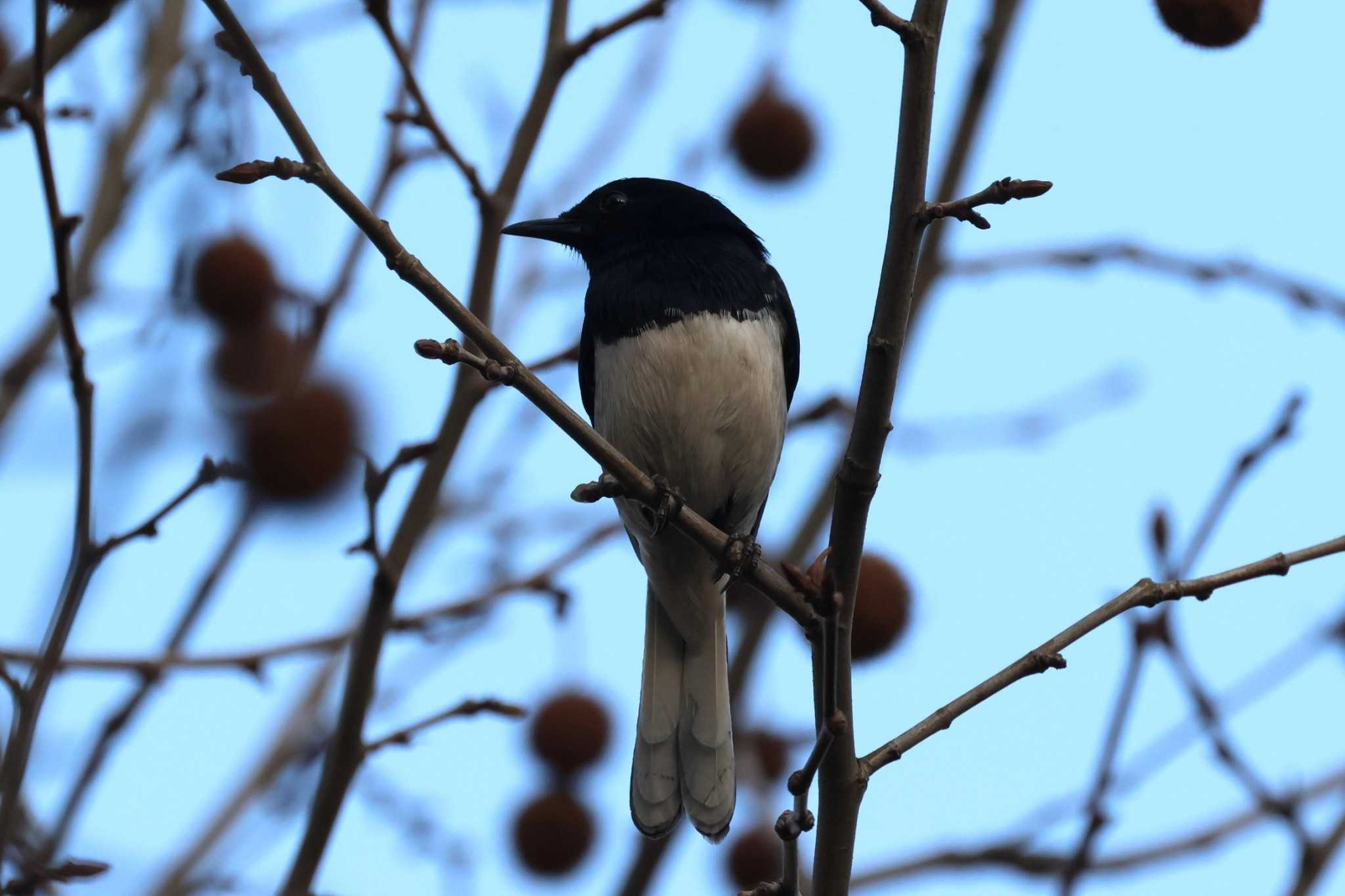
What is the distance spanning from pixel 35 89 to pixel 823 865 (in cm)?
211

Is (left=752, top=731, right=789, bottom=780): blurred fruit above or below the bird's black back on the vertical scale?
below

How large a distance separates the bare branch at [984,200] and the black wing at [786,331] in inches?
73.5

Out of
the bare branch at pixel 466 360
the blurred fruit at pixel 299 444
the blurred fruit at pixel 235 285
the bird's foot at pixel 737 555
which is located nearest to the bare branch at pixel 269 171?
the bare branch at pixel 466 360

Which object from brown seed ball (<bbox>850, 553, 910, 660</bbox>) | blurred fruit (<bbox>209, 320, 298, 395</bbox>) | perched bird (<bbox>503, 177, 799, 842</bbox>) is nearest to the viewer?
perched bird (<bbox>503, 177, 799, 842</bbox>)

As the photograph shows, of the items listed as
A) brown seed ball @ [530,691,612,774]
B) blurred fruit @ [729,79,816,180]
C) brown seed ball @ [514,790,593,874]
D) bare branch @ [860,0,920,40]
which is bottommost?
bare branch @ [860,0,920,40]

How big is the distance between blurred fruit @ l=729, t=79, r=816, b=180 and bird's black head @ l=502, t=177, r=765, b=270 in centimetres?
164

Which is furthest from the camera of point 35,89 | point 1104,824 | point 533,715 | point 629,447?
point 533,715

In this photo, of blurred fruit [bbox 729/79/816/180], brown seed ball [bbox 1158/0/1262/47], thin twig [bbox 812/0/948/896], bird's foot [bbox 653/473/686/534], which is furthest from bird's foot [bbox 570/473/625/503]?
blurred fruit [bbox 729/79/816/180]

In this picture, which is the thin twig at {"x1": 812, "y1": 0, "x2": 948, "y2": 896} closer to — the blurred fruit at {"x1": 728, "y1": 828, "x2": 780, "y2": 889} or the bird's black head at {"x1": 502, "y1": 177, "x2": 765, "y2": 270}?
the bird's black head at {"x1": 502, "y1": 177, "x2": 765, "y2": 270}

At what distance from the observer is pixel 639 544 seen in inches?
182

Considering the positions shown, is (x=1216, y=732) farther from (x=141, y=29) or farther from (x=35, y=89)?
(x=141, y=29)

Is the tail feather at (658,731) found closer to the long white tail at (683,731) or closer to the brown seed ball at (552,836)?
the long white tail at (683,731)

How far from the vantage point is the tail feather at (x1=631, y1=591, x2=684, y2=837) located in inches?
157

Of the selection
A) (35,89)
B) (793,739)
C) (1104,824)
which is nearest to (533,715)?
(793,739)
